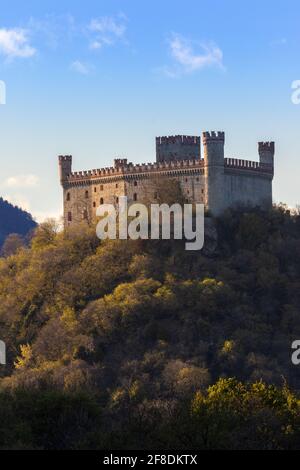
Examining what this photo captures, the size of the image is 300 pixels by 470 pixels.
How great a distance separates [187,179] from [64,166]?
1273cm

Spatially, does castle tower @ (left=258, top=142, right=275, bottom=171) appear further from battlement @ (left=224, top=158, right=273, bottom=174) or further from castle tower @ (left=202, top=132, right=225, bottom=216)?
castle tower @ (left=202, top=132, right=225, bottom=216)

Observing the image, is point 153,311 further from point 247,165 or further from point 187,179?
point 247,165

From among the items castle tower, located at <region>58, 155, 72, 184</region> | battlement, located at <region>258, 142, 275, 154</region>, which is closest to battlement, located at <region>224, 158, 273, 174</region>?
battlement, located at <region>258, 142, 275, 154</region>

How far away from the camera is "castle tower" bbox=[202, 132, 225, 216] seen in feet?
409

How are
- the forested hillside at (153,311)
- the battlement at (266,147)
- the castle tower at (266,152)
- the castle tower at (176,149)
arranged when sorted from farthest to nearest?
the battlement at (266,147) < the castle tower at (266,152) < the castle tower at (176,149) < the forested hillside at (153,311)

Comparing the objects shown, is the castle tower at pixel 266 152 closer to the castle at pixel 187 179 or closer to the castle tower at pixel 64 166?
the castle at pixel 187 179

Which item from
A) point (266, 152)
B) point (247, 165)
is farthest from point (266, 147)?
point (247, 165)

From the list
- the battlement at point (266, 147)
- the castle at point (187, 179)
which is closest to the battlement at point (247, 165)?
the castle at point (187, 179)

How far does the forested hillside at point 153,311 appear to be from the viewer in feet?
389

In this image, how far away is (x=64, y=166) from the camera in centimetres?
13525

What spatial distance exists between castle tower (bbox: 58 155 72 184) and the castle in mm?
690
